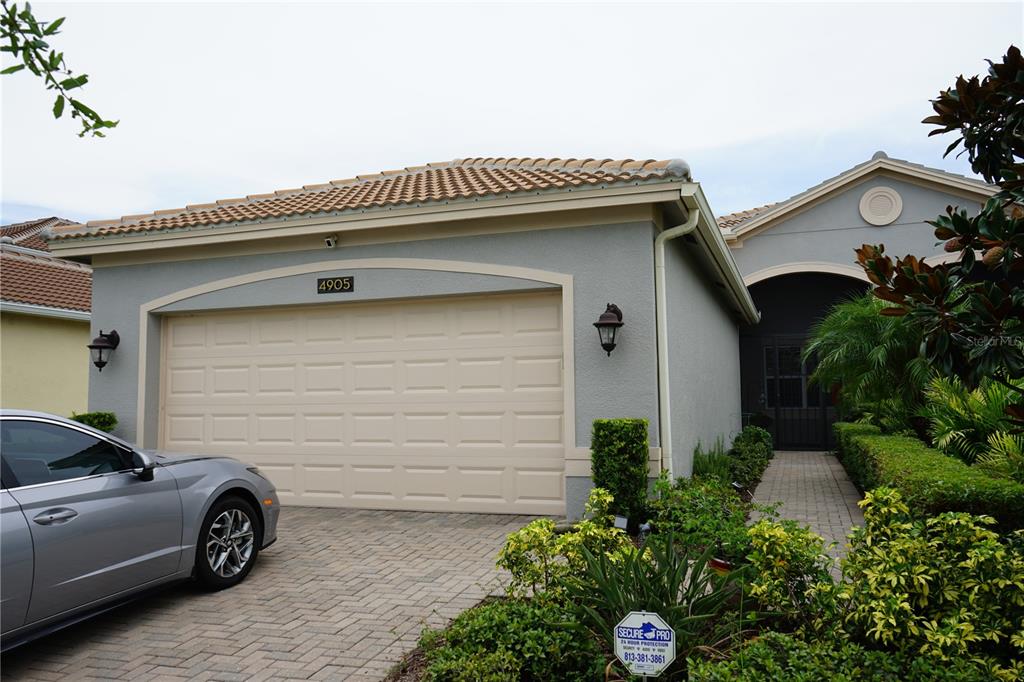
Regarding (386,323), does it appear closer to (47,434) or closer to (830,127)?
(47,434)

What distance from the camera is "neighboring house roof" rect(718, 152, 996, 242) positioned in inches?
688

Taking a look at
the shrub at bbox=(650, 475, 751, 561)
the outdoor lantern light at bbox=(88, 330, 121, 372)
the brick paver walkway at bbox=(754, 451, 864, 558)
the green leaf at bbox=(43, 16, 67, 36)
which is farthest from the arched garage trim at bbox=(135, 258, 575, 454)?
the green leaf at bbox=(43, 16, 67, 36)

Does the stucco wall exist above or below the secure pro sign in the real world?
above

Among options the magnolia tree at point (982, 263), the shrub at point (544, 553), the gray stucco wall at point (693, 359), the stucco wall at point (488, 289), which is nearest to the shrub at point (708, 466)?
the gray stucco wall at point (693, 359)

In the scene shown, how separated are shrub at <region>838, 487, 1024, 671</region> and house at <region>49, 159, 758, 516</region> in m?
3.82

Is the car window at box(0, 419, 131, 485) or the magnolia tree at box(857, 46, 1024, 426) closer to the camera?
the magnolia tree at box(857, 46, 1024, 426)

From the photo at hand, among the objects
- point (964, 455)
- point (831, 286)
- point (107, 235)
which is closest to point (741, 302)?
point (831, 286)

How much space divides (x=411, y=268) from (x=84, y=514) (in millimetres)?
4739

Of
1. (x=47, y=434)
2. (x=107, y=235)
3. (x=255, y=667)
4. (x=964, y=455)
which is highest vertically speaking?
(x=107, y=235)

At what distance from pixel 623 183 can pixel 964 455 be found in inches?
178

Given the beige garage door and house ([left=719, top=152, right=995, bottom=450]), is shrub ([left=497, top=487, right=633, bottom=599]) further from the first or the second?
house ([left=719, top=152, right=995, bottom=450])

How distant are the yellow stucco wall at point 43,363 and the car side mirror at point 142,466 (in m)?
11.2

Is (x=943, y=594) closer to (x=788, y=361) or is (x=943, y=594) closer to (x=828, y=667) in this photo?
(x=828, y=667)

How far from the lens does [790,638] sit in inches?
138
